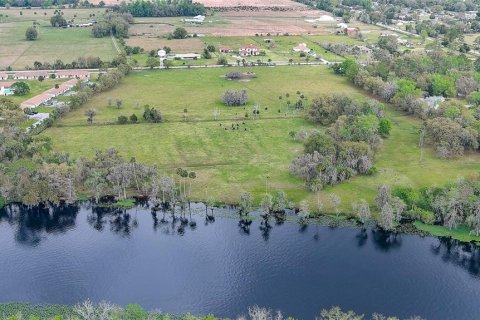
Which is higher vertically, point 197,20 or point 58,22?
point 58,22

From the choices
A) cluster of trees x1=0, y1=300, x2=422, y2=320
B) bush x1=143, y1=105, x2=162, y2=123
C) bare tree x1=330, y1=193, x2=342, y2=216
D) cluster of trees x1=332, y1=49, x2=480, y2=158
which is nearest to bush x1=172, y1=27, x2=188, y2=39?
cluster of trees x1=332, y1=49, x2=480, y2=158

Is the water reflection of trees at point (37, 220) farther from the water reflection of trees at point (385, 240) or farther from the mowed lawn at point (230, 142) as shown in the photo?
the water reflection of trees at point (385, 240)

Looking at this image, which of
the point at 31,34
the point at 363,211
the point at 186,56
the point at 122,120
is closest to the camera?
the point at 363,211

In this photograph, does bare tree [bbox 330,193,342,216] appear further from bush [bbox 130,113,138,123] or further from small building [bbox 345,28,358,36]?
small building [bbox 345,28,358,36]

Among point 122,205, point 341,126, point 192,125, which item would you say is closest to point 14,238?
point 122,205

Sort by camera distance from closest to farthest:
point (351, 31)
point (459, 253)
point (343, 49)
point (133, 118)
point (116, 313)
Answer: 1. point (116, 313)
2. point (459, 253)
3. point (133, 118)
4. point (343, 49)
5. point (351, 31)

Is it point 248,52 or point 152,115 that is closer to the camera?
point 152,115

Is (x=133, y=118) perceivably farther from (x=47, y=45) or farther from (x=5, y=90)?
(x=47, y=45)

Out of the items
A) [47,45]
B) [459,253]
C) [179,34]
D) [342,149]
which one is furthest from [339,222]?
[47,45]

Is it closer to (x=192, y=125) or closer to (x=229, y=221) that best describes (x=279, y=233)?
(x=229, y=221)
